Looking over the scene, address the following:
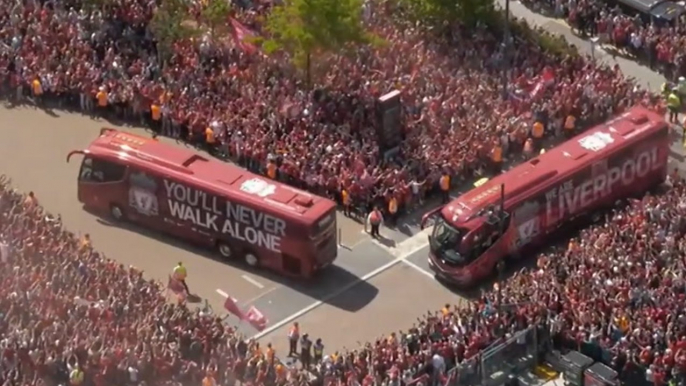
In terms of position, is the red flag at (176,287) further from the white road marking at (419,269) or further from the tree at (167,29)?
the tree at (167,29)

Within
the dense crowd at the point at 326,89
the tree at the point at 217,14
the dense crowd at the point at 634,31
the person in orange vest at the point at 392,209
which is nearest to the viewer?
the person in orange vest at the point at 392,209

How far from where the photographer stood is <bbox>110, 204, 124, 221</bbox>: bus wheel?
53.4m

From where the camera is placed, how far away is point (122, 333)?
45531mm

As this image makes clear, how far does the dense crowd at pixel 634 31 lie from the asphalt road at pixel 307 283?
4.89 metres

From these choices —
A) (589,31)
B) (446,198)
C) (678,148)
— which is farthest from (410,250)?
(589,31)

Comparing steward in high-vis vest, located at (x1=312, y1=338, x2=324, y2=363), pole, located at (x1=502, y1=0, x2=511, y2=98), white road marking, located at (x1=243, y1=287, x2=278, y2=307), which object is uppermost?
pole, located at (x1=502, y1=0, x2=511, y2=98)

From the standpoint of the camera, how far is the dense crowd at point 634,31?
60219 mm

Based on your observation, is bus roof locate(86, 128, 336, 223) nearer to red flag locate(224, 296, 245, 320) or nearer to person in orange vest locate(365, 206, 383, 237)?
person in orange vest locate(365, 206, 383, 237)

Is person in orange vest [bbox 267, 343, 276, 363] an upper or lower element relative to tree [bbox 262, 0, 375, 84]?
lower

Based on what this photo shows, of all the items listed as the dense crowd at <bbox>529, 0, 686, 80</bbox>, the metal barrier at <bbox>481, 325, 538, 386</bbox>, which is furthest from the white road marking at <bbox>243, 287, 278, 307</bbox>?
the dense crowd at <bbox>529, 0, 686, 80</bbox>

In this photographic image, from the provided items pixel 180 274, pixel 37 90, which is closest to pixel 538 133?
pixel 180 274

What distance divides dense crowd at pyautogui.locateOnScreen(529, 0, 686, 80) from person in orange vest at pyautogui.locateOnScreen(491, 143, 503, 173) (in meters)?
8.17

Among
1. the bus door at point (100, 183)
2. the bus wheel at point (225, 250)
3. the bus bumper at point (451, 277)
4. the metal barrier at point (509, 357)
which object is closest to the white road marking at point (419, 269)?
the bus bumper at point (451, 277)

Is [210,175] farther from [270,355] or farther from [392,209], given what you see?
[270,355]
